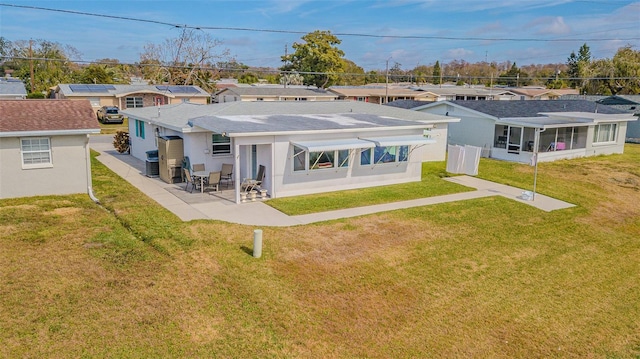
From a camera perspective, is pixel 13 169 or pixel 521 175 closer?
pixel 13 169

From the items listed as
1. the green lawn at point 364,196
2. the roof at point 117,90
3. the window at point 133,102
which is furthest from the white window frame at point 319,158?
the window at point 133,102

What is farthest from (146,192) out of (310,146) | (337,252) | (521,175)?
(521,175)

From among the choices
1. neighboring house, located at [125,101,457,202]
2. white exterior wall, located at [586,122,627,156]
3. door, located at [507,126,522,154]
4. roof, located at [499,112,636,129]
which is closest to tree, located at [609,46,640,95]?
white exterior wall, located at [586,122,627,156]

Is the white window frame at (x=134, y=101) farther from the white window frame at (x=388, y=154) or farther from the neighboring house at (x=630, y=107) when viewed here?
the neighboring house at (x=630, y=107)

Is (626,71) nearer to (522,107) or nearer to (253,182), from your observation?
(522,107)

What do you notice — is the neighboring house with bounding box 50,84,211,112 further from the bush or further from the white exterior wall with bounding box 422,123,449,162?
the white exterior wall with bounding box 422,123,449,162

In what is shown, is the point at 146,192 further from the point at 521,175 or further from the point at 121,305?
the point at 521,175

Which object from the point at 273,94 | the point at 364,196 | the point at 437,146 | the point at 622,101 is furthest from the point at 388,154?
the point at 622,101
